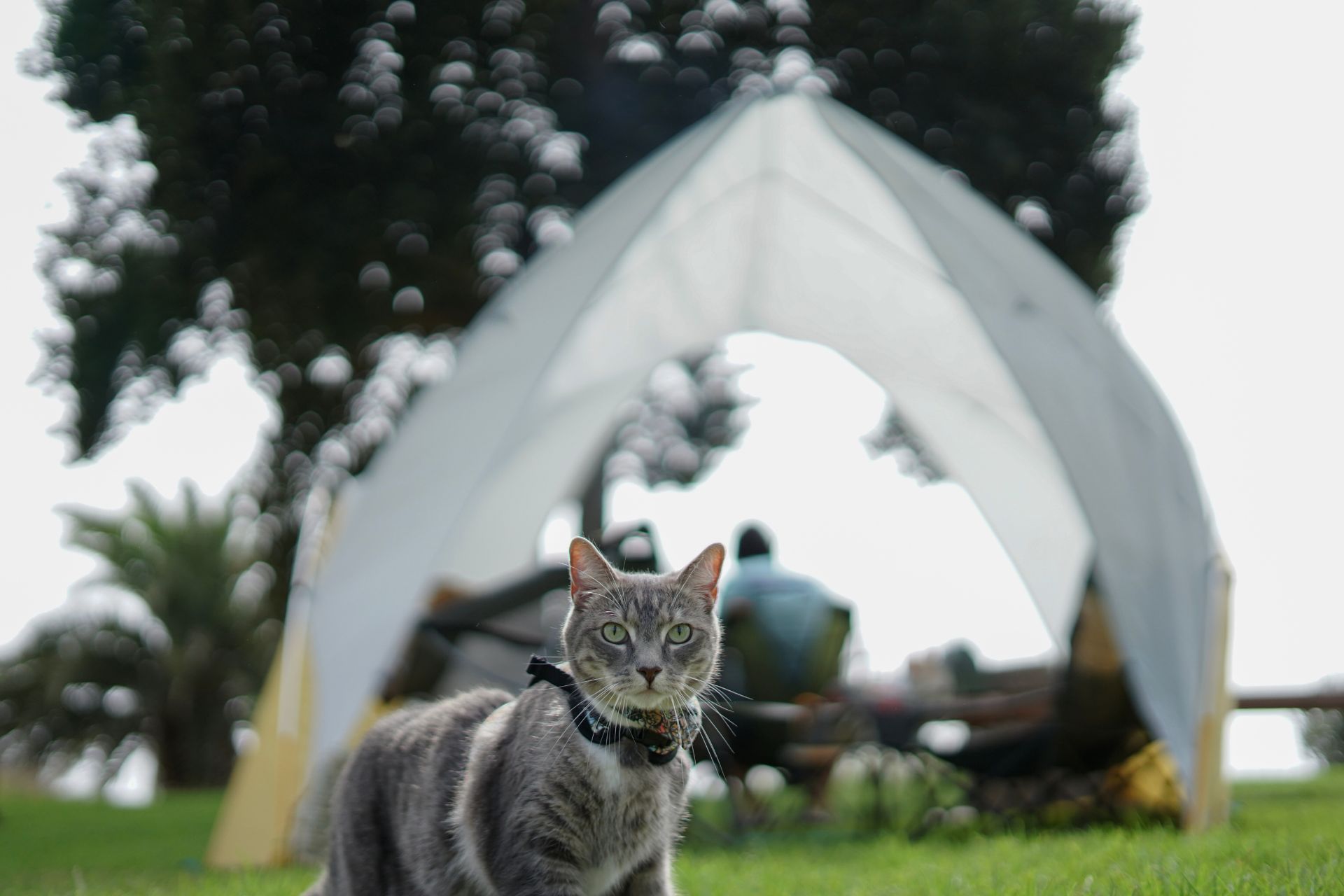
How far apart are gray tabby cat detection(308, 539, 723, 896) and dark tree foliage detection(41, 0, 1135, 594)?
242 inches

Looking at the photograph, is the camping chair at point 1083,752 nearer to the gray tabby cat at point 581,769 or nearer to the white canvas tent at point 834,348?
the white canvas tent at point 834,348

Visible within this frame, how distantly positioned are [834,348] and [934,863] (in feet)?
10.5

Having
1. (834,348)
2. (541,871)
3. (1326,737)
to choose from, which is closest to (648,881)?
(541,871)

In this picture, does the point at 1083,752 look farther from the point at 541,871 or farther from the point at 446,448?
the point at 541,871

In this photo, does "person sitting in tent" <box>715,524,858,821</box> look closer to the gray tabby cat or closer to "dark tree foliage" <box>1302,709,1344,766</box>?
the gray tabby cat

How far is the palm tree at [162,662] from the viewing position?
10.4 m

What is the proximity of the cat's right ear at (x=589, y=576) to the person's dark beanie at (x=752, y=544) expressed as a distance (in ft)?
10.9

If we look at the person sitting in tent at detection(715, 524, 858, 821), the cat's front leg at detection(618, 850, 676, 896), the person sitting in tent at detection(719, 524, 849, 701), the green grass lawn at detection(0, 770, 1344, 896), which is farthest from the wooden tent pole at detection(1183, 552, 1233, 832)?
the cat's front leg at detection(618, 850, 676, 896)

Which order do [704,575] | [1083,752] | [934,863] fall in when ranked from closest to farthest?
[704,575], [934,863], [1083,752]

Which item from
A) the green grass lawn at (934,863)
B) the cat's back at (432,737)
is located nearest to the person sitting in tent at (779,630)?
the green grass lawn at (934,863)

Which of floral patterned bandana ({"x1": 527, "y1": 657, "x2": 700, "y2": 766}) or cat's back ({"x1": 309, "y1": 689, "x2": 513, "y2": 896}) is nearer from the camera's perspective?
floral patterned bandana ({"x1": 527, "y1": 657, "x2": 700, "y2": 766})

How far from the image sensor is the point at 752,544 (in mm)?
5375

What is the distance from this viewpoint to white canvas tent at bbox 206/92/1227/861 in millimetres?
4145

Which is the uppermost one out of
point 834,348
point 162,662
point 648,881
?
point 834,348
